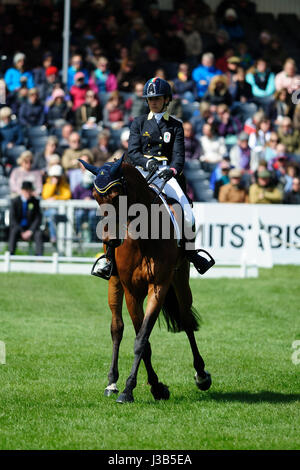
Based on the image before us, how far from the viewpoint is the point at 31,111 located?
2166 cm

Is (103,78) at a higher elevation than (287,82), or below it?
below

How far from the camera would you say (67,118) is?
72.5 feet

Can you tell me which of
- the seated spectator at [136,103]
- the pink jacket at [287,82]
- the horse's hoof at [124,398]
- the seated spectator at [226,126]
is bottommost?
the horse's hoof at [124,398]

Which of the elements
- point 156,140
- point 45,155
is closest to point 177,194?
point 156,140

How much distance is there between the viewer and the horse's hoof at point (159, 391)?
838cm

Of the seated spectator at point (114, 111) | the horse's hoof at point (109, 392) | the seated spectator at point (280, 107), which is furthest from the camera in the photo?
the seated spectator at point (280, 107)

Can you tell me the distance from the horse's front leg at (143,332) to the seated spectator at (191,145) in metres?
13.2

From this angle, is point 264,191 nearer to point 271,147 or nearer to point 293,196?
point 293,196

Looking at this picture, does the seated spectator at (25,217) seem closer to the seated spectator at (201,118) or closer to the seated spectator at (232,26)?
the seated spectator at (201,118)

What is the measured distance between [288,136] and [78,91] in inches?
220

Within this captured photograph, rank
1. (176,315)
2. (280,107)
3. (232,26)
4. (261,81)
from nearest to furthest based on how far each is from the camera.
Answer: (176,315) < (280,107) < (261,81) < (232,26)

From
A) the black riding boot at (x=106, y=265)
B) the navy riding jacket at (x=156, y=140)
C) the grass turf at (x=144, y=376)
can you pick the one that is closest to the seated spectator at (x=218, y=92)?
the grass turf at (x=144, y=376)

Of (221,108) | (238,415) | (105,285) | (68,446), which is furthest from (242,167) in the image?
(68,446)
